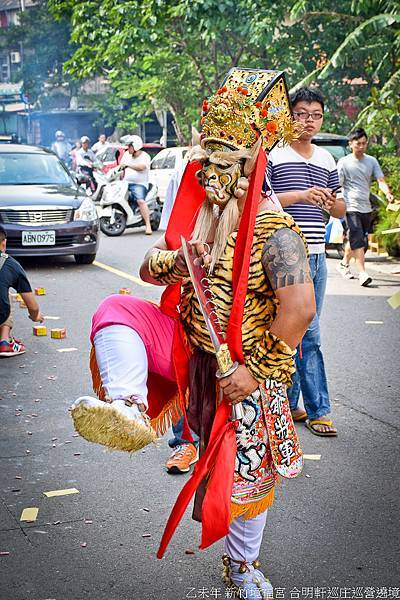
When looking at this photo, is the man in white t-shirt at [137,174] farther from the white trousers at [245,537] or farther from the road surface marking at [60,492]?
the white trousers at [245,537]

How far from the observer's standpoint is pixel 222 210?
339 cm

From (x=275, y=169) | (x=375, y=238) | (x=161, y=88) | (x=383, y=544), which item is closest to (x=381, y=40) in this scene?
(x=375, y=238)

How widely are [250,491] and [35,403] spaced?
336 centimetres

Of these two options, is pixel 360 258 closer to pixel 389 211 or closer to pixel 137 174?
pixel 389 211

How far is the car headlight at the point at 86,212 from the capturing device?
525 inches

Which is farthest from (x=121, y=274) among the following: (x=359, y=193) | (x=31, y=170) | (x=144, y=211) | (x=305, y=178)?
(x=305, y=178)

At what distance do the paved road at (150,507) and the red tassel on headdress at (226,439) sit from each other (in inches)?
22.1

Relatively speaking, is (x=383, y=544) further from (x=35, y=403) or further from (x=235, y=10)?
(x=235, y=10)

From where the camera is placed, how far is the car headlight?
13.3m

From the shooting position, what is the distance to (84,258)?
13.6 m

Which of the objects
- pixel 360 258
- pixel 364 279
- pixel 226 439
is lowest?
pixel 364 279

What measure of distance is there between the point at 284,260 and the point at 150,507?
6.23ft

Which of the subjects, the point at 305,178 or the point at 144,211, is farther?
the point at 144,211

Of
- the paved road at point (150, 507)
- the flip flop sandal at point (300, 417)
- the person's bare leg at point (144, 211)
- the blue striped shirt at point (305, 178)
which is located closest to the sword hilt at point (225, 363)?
the paved road at point (150, 507)
